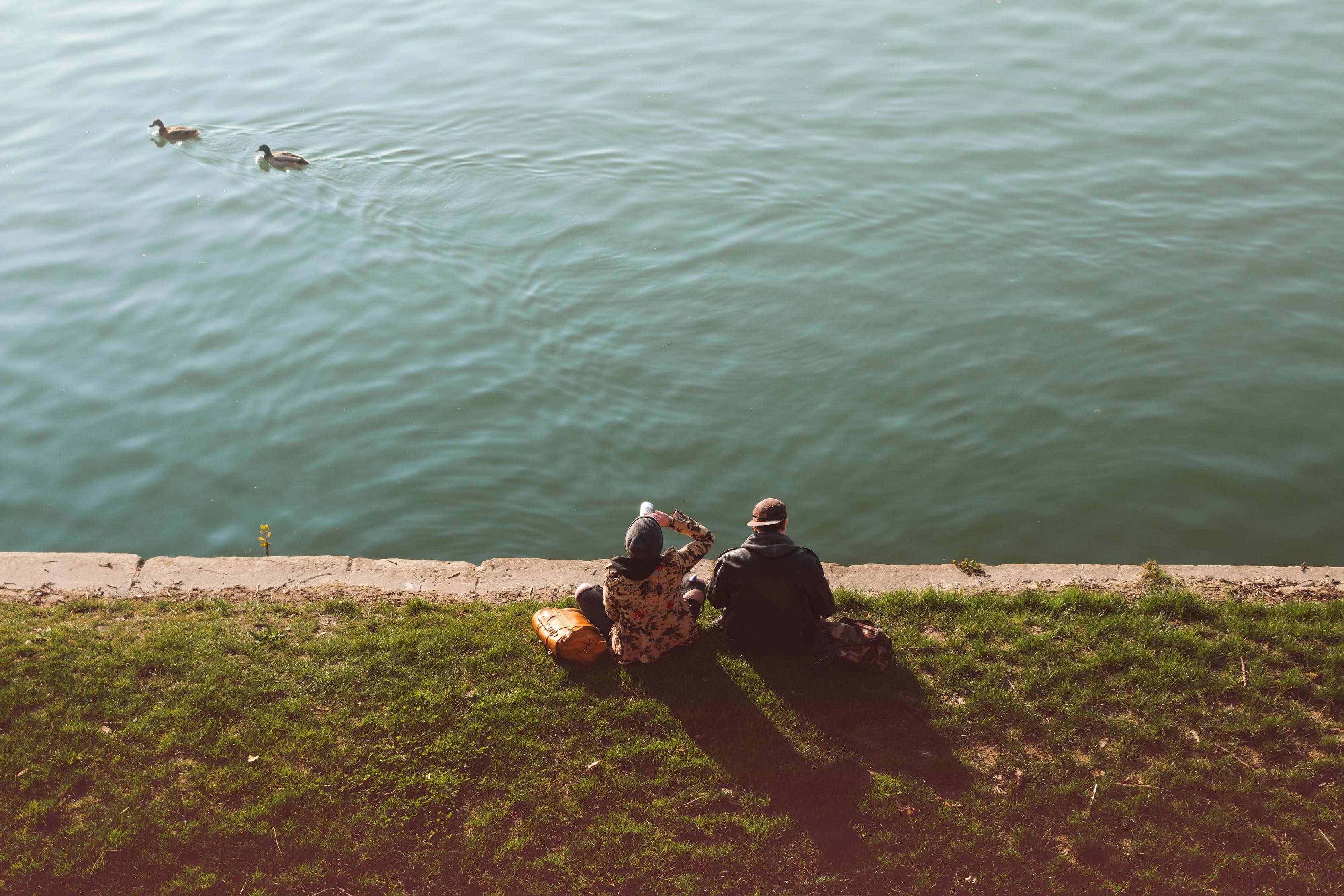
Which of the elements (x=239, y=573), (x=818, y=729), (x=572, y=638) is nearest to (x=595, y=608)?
(x=572, y=638)

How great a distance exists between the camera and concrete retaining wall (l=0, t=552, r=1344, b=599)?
314 inches

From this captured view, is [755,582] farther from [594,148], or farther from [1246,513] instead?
[594,148]

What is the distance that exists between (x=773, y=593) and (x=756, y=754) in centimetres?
114

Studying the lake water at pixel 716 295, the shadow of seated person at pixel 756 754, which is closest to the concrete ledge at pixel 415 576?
the lake water at pixel 716 295

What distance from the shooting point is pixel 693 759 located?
21.3ft

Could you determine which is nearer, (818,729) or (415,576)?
(818,729)

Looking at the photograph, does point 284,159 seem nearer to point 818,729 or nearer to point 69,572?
point 69,572

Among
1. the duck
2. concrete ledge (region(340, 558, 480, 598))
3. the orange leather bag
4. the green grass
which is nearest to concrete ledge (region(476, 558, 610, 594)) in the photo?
concrete ledge (region(340, 558, 480, 598))

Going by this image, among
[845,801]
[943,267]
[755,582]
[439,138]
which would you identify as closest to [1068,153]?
[943,267]

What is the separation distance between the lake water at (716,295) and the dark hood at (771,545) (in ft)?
8.33

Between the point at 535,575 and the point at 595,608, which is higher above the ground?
the point at 595,608

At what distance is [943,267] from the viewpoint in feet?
46.2

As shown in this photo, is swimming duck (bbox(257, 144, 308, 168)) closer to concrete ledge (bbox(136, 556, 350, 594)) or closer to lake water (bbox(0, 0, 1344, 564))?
lake water (bbox(0, 0, 1344, 564))

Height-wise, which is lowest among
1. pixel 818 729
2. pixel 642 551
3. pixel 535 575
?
pixel 535 575
